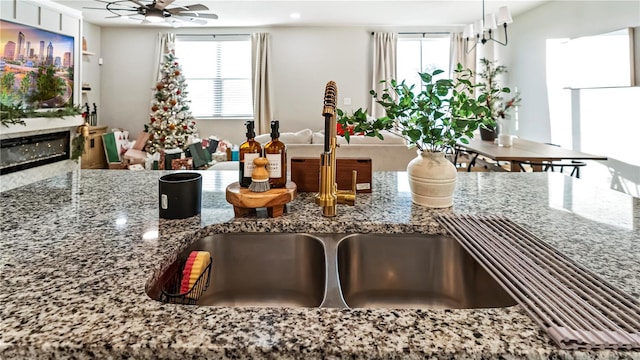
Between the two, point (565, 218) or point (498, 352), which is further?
point (565, 218)

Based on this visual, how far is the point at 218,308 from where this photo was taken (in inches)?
22.8

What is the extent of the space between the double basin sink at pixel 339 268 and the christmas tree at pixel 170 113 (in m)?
5.23

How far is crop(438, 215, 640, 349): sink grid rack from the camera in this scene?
1.61ft

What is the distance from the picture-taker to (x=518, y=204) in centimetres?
121

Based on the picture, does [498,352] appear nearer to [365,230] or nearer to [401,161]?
[365,230]

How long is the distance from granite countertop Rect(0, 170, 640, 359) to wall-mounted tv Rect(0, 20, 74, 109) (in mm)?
3247

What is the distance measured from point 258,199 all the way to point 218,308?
1.45 ft

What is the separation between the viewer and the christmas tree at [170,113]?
18.9ft

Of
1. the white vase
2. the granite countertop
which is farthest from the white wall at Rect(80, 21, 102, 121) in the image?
the white vase

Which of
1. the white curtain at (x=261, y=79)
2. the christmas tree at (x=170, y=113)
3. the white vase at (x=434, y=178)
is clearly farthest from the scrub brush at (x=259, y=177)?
the white curtain at (x=261, y=79)

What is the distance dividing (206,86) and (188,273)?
20.3 ft

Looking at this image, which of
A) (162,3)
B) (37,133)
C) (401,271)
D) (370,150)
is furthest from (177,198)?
(37,133)

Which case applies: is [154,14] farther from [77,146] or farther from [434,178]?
[434,178]

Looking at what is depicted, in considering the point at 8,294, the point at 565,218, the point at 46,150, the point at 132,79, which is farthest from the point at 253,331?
the point at 132,79
